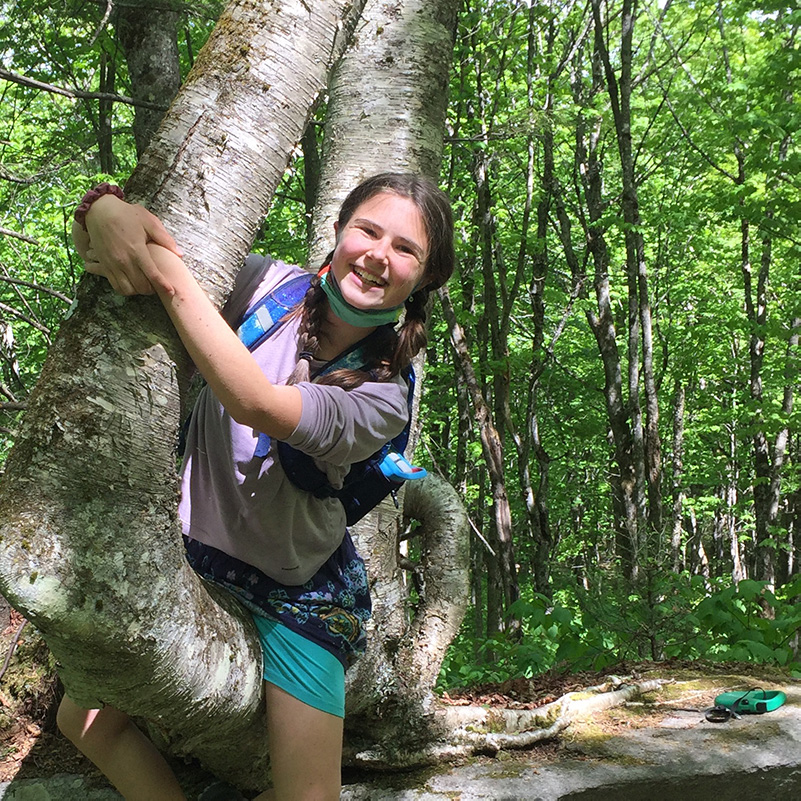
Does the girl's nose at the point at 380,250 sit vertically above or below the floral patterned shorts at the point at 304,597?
above

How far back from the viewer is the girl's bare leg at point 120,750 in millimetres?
2055

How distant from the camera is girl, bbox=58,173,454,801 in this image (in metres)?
1.84

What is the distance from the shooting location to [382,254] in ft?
6.03

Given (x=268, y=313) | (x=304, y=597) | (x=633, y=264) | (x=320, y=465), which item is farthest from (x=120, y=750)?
(x=633, y=264)

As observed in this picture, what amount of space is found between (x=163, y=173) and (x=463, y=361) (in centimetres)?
662

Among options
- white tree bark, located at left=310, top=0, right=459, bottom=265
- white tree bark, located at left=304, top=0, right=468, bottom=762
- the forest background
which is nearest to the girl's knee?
white tree bark, located at left=304, top=0, right=468, bottom=762

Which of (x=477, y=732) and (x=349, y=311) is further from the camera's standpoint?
(x=477, y=732)

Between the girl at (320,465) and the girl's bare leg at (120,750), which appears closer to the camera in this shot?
the girl at (320,465)

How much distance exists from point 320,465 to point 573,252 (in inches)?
366

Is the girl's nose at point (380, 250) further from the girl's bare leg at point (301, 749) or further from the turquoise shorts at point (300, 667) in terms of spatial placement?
the girl's bare leg at point (301, 749)

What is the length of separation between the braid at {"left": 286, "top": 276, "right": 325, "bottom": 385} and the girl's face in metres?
0.09

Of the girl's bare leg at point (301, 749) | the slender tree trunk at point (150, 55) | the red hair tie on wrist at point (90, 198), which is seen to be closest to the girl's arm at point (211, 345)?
the red hair tie on wrist at point (90, 198)

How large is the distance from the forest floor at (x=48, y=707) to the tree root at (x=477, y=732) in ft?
0.24

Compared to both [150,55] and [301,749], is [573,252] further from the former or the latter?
[301,749]
